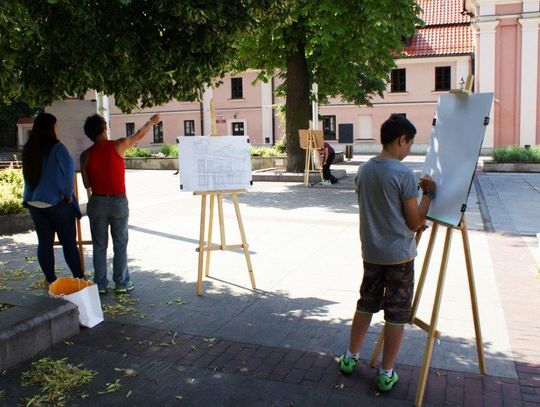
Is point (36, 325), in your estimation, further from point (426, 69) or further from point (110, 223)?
point (426, 69)

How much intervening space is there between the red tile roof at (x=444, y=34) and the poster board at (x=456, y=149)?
36985 millimetres

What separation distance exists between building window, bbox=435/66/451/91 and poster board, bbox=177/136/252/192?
1441 inches

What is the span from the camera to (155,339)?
195 inches

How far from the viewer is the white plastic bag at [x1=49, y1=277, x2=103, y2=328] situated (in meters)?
5.21

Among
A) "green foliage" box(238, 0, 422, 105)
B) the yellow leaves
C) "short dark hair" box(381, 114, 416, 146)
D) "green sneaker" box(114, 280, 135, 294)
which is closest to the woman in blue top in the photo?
"green sneaker" box(114, 280, 135, 294)

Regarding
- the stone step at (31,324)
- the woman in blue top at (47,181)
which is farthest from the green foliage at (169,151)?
the stone step at (31,324)

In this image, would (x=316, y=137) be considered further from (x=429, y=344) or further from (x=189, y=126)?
(x=189, y=126)

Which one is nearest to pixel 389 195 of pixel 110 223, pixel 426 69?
pixel 110 223

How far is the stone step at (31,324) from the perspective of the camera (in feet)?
14.6

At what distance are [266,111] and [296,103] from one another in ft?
85.2

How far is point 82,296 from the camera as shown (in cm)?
523

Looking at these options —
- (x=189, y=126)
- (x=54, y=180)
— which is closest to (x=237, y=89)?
(x=189, y=126)

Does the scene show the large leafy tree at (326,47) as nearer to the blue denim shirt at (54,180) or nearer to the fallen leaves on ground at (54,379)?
the blue denim shirt at (54,180)

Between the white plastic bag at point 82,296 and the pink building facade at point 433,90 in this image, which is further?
the pink building facade at point 433,90
